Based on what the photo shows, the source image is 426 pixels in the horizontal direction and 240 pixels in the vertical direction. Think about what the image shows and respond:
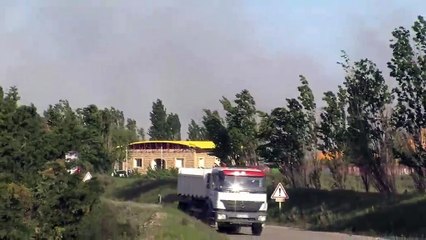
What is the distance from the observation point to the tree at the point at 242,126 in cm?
6731

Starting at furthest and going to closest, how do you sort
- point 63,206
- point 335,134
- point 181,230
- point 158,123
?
1. point 158,123
2. point 335,134
3. point 181,230
4. point 63,206

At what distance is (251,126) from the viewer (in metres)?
68.9

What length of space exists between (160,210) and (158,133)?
110m

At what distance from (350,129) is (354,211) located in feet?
25.6

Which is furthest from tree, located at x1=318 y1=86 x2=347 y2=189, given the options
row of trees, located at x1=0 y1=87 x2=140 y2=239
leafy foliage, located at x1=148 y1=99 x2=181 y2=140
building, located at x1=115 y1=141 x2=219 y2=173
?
leafy foliage, located at x1=148 y1=99 x2=181 y2=140

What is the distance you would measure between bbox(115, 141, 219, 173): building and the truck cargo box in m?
51.8

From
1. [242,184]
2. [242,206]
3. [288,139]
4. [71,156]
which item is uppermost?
[288,139]

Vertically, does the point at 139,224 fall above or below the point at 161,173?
below

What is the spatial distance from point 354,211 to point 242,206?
1245 centimetres

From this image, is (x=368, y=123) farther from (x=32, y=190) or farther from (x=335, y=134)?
(x=32, y=190)

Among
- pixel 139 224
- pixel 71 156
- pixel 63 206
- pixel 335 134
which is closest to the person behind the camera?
pixel 63 206

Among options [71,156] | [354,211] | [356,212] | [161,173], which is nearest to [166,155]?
[161,173]

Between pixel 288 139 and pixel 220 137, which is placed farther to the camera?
pixel 220 137

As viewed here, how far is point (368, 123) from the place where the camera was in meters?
53.1
